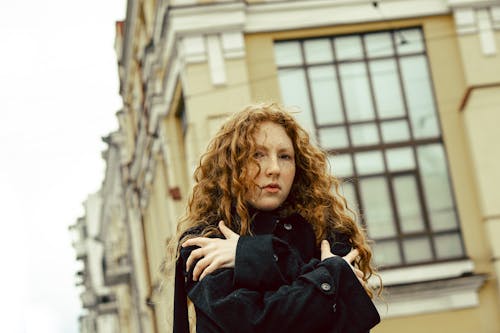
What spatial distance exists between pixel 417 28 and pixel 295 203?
1905cm

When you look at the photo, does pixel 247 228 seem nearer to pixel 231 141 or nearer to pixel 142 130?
pixel 231 141

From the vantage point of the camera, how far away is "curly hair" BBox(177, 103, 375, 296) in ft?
12.5

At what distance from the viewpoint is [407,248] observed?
21.7 meters

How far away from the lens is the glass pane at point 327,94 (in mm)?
21969

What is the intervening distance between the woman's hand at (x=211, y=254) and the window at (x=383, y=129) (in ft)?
58.7

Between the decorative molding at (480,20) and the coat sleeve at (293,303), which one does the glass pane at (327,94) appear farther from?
the coat sleeve at (293,303)

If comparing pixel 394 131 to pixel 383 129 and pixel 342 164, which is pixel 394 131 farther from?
pixel 342 164

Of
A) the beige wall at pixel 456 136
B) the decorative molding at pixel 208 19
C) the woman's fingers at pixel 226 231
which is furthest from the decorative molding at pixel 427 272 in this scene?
the woman's fingers at pixel 226 231

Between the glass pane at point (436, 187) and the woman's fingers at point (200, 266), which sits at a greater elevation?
the glass pane at point (436, 187)

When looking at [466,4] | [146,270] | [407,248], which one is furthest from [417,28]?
[146,270]

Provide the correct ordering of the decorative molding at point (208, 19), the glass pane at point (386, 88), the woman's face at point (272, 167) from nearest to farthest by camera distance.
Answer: the woman's face at point (272, 167) → the decorative molding at point (208, 19) → the glass pane at point (386, 88)

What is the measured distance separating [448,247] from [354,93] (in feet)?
10.7

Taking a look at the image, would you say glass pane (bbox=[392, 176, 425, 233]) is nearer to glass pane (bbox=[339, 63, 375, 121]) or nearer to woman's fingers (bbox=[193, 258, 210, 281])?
glass pane (bbox=[339, 63, 375, 121])

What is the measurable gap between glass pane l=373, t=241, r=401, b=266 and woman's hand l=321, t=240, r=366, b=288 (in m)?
18.0
